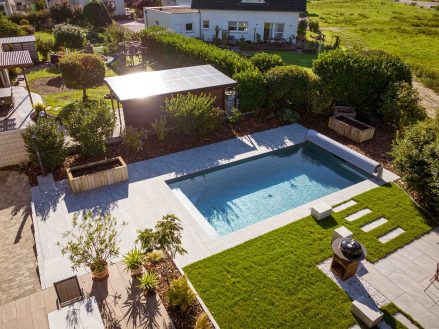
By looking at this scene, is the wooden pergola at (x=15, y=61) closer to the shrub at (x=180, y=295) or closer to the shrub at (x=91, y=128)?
the shrub at (x=91, y=128)

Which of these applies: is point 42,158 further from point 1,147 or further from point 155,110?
point 155,110

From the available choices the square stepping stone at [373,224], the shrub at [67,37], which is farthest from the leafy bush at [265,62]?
the shrub at [67,37]

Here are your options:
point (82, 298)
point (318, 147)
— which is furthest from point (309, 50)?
point (82, 298)

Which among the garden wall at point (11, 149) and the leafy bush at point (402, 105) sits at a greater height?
the leafy bush at point (402, 105)

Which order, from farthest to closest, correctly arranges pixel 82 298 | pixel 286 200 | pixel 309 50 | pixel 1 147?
pixel 309 50 → pixel 1 147 → pixel 286 200 → pixel 82 298

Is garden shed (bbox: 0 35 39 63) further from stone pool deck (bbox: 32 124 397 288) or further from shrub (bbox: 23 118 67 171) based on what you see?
stone pool deck (bbox: 32 124 397 288)

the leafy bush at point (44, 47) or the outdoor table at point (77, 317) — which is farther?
the leafy bush at point (44, 47)

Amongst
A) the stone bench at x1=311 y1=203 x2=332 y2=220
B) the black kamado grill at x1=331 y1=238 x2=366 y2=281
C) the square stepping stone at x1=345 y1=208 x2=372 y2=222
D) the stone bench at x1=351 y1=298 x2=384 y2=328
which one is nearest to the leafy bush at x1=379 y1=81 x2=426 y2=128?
the square stepping stone at x1=345 y1=208 x2=372 y2=222
